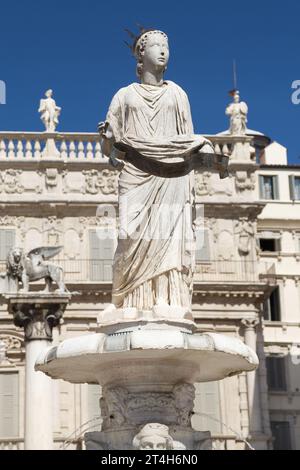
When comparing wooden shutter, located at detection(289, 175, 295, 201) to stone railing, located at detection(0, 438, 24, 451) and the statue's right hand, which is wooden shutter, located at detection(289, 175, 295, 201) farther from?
the statue's right hand

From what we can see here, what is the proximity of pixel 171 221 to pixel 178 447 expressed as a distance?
8.46 feet

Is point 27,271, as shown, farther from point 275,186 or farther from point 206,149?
point 275,186

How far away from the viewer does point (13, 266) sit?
30469 millimetres

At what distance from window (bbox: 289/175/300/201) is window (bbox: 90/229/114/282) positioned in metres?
12.6

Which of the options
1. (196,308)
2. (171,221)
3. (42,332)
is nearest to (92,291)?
(196,308)

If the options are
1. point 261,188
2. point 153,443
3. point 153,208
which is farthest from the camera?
point 261,188

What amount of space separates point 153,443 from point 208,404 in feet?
95.2

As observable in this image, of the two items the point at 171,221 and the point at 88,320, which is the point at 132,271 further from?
the point at 88,320

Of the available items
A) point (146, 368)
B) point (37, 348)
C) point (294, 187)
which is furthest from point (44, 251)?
point (146, 368)

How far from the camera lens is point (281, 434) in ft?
141

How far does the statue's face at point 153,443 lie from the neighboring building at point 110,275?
88.4ft

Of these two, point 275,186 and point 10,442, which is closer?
point 10,442

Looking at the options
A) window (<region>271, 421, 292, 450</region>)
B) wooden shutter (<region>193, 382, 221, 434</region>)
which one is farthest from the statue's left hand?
window (<region>271, 421, 292, 450</region>)

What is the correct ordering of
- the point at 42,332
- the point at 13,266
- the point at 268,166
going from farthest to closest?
the point at 268,166 → the point at 13,266 → the point at 42,332
